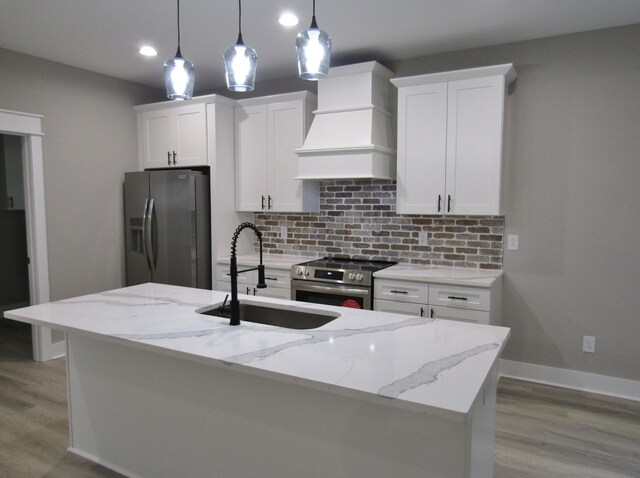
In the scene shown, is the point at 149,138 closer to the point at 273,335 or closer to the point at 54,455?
the point at 54,455

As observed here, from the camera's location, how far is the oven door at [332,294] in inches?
139

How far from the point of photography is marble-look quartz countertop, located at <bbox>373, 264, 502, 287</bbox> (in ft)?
10.7

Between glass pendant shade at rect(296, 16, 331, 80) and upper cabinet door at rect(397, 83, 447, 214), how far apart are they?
187cm

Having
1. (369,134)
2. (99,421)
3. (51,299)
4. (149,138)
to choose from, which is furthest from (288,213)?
(99,421)

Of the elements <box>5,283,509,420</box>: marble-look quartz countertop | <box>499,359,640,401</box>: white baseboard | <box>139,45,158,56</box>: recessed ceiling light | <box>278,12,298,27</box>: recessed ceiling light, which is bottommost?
<box>499,359,640,401</box>: white baseboard

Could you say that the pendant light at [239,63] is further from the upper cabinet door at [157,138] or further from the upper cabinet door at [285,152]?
the upper cabinet door at [157,138]

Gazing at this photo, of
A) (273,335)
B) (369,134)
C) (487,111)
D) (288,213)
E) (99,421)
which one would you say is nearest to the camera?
(273,335)

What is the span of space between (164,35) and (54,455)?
2918 mm

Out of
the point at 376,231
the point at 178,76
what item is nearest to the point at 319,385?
the point at 178,76

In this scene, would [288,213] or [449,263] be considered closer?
[449,263]

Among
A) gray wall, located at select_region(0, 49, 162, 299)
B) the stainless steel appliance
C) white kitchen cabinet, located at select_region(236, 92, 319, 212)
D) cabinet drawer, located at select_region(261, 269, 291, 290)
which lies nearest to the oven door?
the stainless steel appliance

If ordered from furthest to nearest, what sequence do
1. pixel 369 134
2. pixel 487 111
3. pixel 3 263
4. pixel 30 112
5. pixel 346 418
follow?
pixel 3 263
pixel 30 112
pixel 369 134
pixel 487 111
pixel 346 418

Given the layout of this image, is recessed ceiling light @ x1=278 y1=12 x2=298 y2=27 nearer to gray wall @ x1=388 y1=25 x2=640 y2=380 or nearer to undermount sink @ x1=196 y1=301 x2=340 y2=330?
gray wall @ x1=388 y1=25 x2=640 y2=380

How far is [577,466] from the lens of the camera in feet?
8.11
